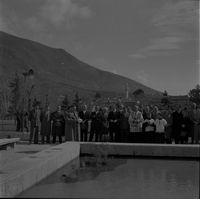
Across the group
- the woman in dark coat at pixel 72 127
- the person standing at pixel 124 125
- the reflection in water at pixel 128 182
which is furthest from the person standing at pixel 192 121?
the woman in dark coat at pixel 72 127

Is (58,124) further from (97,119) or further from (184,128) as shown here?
(184,128)

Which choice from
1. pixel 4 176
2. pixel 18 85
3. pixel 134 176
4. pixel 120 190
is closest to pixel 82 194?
pixel 120 190

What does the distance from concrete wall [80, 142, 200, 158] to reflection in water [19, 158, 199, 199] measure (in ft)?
1.38

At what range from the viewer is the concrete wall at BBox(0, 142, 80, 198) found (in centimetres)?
468

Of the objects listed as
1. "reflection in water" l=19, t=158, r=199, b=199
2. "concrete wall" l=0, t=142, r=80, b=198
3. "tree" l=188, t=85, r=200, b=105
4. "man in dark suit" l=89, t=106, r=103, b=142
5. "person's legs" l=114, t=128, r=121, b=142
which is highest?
"tree" l=188, t=85, r=200, b=105

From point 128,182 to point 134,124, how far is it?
5.53 m

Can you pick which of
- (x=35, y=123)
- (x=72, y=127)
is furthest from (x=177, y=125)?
(x=35, y=123)

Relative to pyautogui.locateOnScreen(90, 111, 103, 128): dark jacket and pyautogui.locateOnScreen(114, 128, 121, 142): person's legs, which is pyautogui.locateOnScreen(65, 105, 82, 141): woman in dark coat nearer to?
pyautogui.locateOnScreen(90, 111, 103, 128): dark jacket

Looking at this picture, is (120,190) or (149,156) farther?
(149,156)

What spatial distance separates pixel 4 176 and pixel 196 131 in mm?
8232

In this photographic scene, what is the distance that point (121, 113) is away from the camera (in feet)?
38.9

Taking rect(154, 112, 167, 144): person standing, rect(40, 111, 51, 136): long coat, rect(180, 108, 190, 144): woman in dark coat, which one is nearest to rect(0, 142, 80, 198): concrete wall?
rect(154, 112, 167, 144): person standing

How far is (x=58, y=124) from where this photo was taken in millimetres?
12500

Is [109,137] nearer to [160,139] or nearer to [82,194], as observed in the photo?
[160,139]
